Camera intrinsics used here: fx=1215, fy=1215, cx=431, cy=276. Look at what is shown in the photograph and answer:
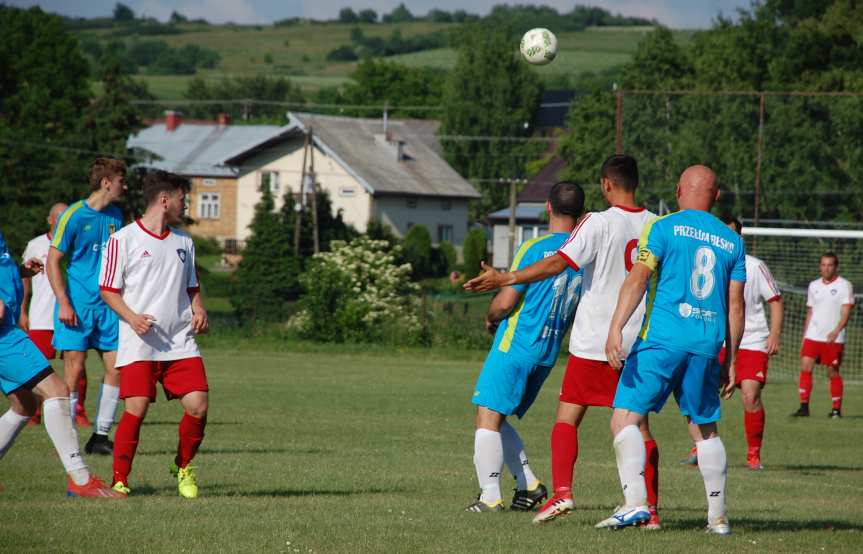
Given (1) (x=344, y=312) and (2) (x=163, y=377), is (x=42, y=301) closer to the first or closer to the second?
(2) (x=163, y=377)

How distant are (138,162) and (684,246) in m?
56.9

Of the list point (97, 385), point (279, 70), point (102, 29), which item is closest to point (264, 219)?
point (97, 385)

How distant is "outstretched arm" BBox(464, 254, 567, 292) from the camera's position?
23.8 ft

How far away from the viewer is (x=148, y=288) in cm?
841

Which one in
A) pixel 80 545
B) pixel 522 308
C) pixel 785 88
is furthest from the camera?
pixel 785 88

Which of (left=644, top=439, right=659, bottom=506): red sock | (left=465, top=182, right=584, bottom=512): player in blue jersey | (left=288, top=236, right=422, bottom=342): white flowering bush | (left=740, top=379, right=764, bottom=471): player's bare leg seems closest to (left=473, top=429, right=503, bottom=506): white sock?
(left=465, top=182, right=584, bottom=512): player in blue jersey

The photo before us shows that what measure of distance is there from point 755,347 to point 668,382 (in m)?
6.27

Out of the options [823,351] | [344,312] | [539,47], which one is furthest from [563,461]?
[344,312]

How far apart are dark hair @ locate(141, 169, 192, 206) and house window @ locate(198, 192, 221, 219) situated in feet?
251

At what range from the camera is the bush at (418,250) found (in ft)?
231

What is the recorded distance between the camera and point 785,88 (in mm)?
52000

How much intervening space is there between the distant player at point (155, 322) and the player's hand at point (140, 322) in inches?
3.1

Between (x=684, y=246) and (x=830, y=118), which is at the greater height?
(x=830, y=118)

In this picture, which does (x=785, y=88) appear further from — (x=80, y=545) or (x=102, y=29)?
(x=102, y=29)
